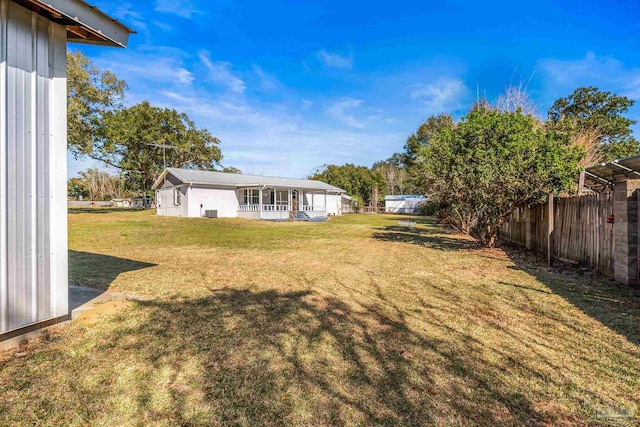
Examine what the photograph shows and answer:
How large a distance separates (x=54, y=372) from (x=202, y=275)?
3.61m

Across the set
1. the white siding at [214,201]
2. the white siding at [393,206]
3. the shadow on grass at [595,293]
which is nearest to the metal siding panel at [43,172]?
the shadow on grass at [595,293]

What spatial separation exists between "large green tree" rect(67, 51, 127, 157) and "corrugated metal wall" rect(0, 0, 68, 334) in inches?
1070

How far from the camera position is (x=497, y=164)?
8.28 m

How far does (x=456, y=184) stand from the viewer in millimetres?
9008

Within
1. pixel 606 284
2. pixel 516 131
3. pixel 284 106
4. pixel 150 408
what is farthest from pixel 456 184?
pixel 284 106

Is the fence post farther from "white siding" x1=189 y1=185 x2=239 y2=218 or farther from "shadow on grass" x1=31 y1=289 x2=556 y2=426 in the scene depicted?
"white siding" x1=189 y1=185 x2=239 y2=218

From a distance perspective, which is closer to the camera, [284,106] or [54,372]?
[54,372]

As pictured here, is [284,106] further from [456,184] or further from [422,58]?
[456,184]

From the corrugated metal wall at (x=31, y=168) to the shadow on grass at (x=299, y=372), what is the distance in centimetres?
82

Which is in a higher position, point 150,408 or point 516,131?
point 516,131

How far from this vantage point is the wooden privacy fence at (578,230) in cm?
598

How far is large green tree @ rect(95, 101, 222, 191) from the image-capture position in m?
30.2

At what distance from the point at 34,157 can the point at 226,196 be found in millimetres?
23431

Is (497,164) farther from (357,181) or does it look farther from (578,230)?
(357,181)
